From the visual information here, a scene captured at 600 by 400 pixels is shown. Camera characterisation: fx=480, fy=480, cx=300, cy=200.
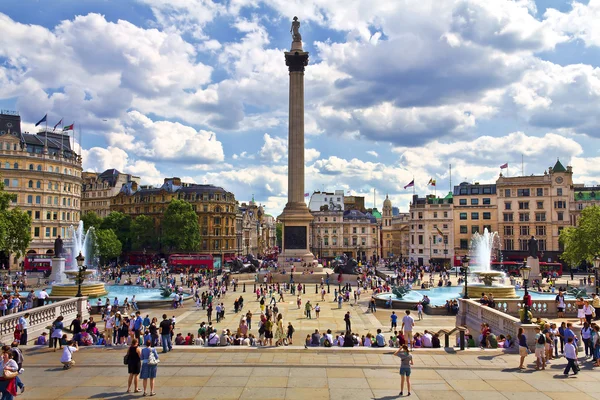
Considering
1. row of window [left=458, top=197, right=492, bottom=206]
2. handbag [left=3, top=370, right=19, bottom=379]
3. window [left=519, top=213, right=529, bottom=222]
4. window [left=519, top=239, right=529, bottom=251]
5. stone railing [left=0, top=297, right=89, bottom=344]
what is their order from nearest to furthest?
handbag [left=3, top=370, right=19, bottom=379]
stone railing [left=0, top=297, right=89, bottom=344]
window [left=519, top=239, right=529, bottom=251]
window [left=519, top=213, right=529, bottom=222]
row of window [left=458, top=197, right=492, bottom=206]

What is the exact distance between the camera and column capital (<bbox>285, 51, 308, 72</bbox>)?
74.0 m

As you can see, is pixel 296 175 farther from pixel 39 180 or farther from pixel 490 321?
pixel 490 321

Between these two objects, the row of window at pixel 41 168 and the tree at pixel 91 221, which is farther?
the tree at pixel 91 221

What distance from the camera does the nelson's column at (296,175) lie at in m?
69.7

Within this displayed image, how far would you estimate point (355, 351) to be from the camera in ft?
67.0

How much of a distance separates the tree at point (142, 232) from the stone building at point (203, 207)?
424cm

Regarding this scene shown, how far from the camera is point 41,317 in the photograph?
25.2 meters

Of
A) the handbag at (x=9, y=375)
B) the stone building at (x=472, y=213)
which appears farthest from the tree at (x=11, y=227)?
the stone building at (x=472, y=213)

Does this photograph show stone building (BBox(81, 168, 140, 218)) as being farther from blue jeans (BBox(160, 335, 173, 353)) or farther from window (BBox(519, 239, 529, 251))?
blue jeans (BBox(160, 335, 173, 353))

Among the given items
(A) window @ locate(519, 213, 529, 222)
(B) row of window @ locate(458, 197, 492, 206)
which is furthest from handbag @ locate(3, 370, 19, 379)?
(B) row of window @ locate(458, 197, 492, 206)

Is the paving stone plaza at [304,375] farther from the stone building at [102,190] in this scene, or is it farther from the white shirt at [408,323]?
the stone building at [102,190]

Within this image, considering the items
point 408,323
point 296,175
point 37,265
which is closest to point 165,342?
point 408,323

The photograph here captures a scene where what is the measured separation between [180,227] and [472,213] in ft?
186

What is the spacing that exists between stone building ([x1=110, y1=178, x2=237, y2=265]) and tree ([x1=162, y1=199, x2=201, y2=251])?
944 centimetres
